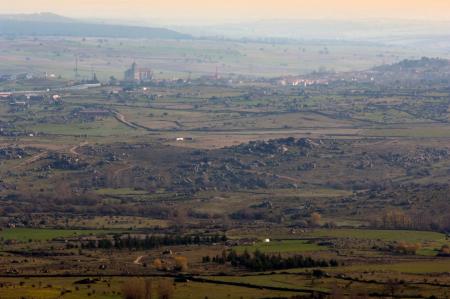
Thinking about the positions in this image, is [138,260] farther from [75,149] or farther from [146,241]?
[75,149]

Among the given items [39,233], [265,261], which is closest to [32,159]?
[39,233]

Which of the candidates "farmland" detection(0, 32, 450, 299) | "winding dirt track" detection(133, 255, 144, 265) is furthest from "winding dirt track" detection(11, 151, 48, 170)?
"winding dirt track" detection(133, 255, 144, 265)

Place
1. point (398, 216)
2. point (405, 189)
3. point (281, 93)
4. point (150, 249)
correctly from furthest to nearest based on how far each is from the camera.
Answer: point (281, 93) < point (405, 189) < point (398, 216) < point (150, 249)

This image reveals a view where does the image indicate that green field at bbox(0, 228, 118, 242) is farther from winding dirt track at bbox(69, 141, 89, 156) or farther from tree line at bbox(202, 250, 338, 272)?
winding dirt track at bbox(69, 141, 89, 156)

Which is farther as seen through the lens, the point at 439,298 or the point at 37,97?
the point at 37,97

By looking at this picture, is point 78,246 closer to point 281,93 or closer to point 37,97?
point 37,97

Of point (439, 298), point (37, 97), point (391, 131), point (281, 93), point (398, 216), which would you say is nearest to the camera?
point (439, 298)

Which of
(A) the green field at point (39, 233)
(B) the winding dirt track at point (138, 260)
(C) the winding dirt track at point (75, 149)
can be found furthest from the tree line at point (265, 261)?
(C) the winding dirt track at point (75, 149)

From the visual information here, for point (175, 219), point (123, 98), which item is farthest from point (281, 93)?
point (175, 219)
